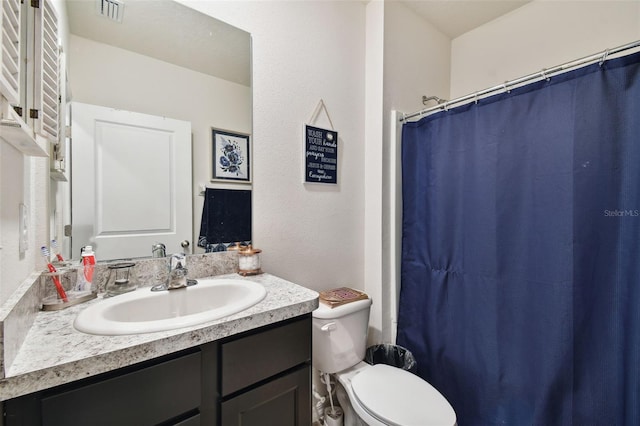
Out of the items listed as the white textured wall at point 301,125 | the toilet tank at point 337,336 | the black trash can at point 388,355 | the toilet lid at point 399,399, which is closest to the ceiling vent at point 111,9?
the white textured wall at point 301,125

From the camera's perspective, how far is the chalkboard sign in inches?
58.5

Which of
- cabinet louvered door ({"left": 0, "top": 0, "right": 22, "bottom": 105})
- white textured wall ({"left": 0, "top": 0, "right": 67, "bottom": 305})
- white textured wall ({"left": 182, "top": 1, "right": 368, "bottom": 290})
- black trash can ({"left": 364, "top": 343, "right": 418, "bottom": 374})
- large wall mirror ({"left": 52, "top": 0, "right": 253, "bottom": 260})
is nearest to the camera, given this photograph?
cabinet louvered door ({"left": 0, "top": 0, "right": 22, "bottom": 105})

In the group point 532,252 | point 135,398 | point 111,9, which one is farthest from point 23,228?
point 532,252

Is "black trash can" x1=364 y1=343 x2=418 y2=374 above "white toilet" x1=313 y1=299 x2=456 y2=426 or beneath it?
beneath

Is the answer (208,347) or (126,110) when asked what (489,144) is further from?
(126,110)

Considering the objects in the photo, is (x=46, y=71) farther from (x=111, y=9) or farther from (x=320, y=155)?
(x=320, y=155)

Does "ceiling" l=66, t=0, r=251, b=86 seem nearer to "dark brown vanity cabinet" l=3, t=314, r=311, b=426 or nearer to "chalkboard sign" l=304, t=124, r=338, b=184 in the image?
"chalkboard sign" l=304, t=124, r=338, b=184

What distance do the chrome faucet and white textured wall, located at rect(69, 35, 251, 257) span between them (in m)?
0.12

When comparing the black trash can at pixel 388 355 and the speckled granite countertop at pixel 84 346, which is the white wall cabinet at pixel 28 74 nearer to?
the speckled granite countertop at pixel 84 346

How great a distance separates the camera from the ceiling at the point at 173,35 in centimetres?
100

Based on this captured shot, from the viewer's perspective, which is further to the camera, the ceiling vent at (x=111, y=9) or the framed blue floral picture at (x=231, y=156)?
the framed blue floral picture at (x=231, y=156)

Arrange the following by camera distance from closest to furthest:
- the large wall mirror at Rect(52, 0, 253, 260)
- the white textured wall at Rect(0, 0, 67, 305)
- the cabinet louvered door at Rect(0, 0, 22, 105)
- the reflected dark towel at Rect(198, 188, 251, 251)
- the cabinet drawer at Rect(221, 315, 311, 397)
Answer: the cabinet louvered door at Rect(0, 0, 22, 105) < the white textured wall at Rect(0, 0, 67, 305) < the cabinet drawer at Rect(221, 315, 311, 397) < the large wall mirror at Rect(52, 0, 253, 260) < the reflected dark towel at Rect(198, 188, 251, 251)

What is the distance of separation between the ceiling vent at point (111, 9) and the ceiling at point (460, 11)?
1.54 meters

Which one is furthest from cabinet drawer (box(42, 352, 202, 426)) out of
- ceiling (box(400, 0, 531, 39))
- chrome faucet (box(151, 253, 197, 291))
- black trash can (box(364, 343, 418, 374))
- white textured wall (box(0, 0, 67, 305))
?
ceiling (box(400, 0, 531, 39))
